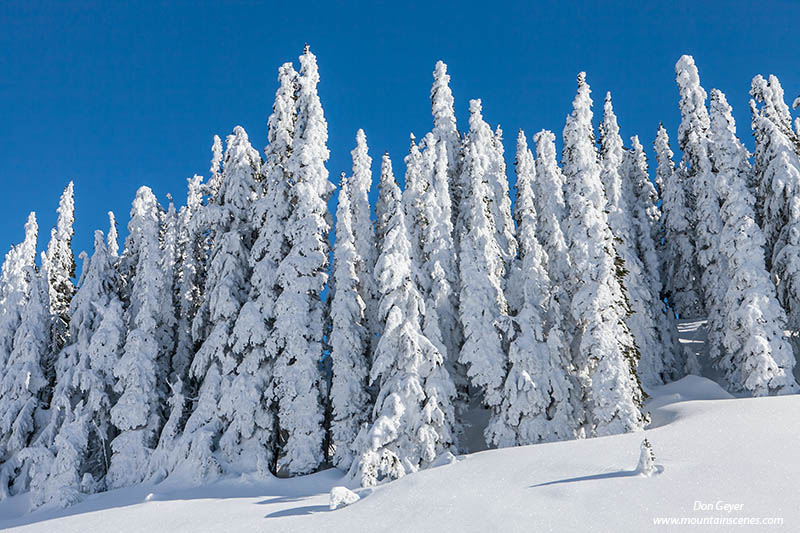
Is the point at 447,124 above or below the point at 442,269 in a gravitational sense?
above

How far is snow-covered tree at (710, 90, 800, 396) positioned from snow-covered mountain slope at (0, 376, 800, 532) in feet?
12.3

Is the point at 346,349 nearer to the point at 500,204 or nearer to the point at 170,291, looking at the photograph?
the point at 170,291

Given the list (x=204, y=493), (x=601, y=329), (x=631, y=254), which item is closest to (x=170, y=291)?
(x=204, y=493)

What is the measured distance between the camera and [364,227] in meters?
32.1

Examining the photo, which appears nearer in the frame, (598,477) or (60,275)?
(598,477)

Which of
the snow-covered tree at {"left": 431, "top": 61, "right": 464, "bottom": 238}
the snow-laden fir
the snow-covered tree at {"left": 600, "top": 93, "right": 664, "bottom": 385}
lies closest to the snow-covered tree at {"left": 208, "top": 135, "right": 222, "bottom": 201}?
the snow-laden fir

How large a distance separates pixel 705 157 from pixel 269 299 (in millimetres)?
27686

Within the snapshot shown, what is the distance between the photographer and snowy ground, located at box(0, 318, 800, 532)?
1285 centimetres

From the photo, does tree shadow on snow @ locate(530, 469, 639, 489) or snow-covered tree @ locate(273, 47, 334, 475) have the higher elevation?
snow-covered tree @ locate(273, 47, 334, 475)

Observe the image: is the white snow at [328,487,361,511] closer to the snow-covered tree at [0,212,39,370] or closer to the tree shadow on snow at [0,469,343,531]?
the tree shadow on snow at [0,469,343,531]

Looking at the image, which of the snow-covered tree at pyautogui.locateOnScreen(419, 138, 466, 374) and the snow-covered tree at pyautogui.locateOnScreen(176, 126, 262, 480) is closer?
the snow-covered tree at pyautogui.locateOnScreen(176, 126, 262, 480)

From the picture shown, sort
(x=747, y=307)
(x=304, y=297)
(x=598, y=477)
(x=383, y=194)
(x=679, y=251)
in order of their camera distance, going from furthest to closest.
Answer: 1. (x=679, y=251)
2. (x=383, y=194)
3. (x=304, y=297)
4. (x=747, y=307)
5. (x=598, y=477)

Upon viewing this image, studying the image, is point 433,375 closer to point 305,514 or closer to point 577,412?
point 577,412

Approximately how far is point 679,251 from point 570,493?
1468 inches
